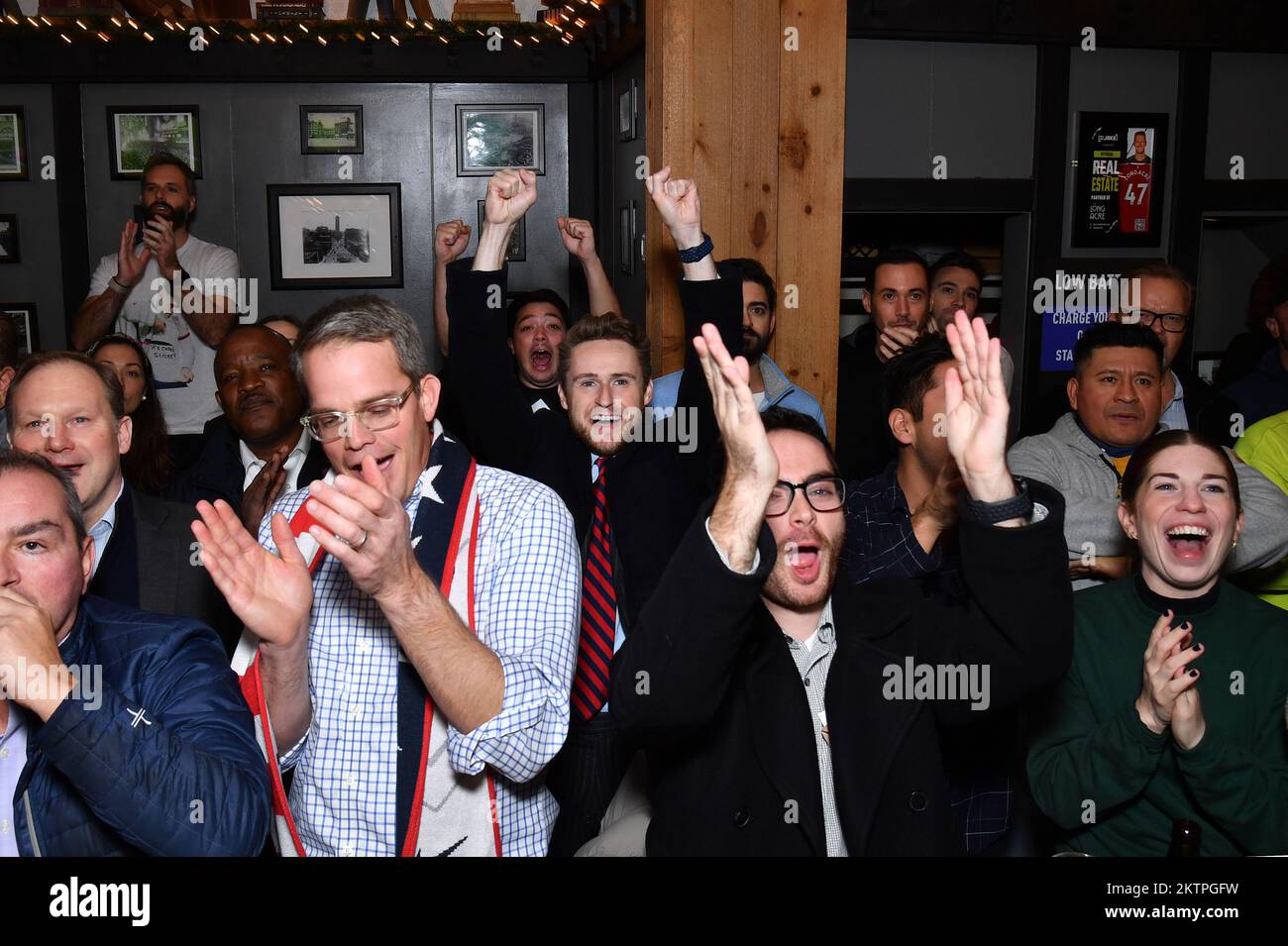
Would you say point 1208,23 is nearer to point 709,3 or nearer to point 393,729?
point 709,3

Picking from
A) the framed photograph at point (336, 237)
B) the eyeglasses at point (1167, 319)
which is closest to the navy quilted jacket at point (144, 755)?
the eyeglasses at point (1167, 319)

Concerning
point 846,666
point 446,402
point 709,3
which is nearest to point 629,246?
point 446,402

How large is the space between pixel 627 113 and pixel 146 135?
2.74 meters

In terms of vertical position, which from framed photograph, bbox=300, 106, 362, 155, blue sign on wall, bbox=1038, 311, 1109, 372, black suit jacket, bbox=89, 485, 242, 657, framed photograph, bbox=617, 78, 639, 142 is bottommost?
black suit jacket, bbox=89, 485, 242, 657

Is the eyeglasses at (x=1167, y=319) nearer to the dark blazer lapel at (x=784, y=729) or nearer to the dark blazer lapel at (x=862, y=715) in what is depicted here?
the dark blazer lapel at (x=862, y=715)

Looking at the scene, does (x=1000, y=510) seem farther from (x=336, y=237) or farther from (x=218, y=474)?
(x=336, y=237)

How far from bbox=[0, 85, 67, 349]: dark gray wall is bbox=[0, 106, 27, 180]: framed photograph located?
0.02m

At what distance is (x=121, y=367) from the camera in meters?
3.40

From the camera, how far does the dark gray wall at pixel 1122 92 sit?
5.45 metres

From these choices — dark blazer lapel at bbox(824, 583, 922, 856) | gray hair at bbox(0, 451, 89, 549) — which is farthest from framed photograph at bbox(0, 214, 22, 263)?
dark blazer lapel at bbox(824, 583, 922, 856)

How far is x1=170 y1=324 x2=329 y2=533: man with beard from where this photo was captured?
3076 millimetres

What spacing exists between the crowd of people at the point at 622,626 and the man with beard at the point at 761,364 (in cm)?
39

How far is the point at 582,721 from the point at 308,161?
15.0 feet

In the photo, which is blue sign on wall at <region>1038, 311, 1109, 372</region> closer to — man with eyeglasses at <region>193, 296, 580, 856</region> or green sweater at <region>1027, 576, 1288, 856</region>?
green sweater at <region>1027, 576, 1288, 856</region>
